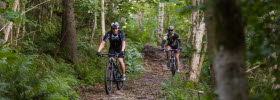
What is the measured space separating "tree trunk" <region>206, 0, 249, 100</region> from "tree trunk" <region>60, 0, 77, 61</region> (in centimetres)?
885

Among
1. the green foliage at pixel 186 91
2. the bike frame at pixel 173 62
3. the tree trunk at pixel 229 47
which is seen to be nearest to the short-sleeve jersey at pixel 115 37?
the green foliage at pixel 186 91

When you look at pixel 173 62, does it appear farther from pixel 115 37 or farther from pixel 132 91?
pixel 115 37

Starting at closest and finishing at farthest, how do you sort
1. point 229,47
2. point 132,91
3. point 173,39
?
point 229,47, point 132,91, point 173,39

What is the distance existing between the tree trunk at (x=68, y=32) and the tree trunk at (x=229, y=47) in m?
8.85

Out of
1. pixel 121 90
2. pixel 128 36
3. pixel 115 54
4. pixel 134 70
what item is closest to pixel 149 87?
pixel 121 90

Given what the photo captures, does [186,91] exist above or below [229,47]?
below

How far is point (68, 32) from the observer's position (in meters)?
9.96

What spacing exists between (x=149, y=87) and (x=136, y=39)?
996cm

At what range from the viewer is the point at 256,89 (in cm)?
336

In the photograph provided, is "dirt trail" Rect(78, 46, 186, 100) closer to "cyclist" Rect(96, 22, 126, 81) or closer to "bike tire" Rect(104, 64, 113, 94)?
"bike tire" Rect(104, 64, 113, 94)

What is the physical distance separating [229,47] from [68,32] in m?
9.05

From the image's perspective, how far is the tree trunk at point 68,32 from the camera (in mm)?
9842

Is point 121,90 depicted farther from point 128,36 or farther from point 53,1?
point 128,36

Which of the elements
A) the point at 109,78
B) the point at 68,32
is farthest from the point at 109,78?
the point at 68,32
